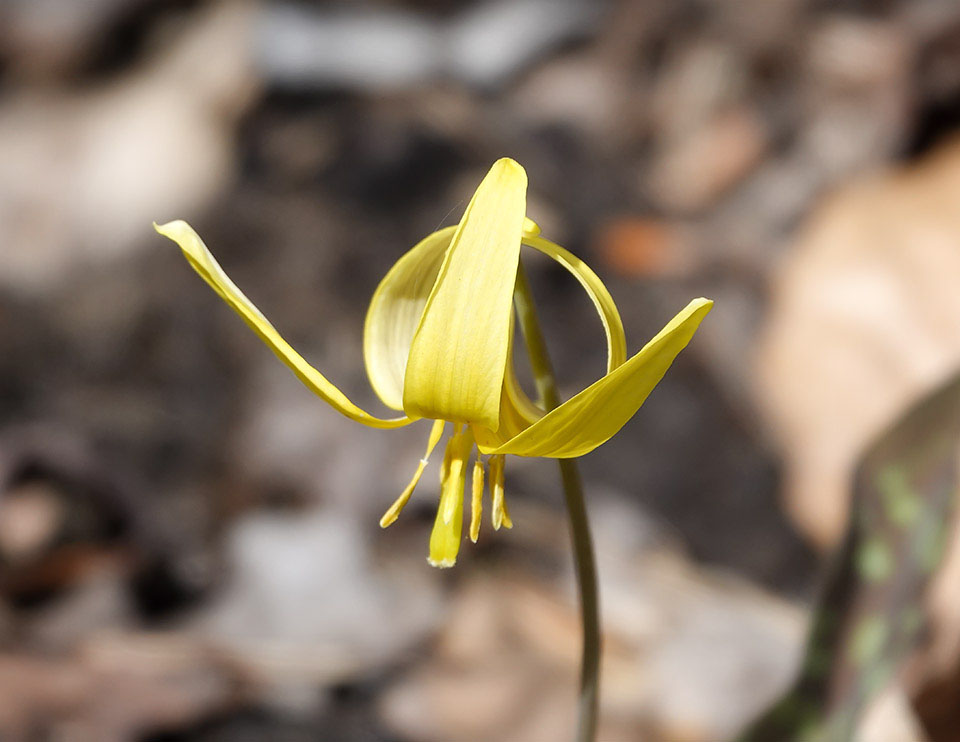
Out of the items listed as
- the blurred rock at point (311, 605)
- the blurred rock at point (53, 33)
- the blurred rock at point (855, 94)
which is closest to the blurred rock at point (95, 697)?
the blurred rock at point (311, 605)

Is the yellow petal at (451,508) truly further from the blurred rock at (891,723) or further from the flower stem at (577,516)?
the blurred rock at (891,723)

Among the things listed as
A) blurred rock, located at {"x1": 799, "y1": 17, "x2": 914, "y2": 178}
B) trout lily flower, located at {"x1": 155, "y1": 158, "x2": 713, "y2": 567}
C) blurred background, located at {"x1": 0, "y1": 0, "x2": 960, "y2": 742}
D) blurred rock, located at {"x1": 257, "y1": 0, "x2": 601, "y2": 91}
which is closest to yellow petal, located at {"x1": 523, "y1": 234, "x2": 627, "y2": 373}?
trout lily flower, located at {"x1": 155, "y1": 158, "x2": 713, "y2": 567}

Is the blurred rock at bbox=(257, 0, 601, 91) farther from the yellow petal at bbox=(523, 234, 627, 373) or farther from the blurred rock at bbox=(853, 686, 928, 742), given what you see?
the yellow petal at bbox=(523, 234, 627, 373)

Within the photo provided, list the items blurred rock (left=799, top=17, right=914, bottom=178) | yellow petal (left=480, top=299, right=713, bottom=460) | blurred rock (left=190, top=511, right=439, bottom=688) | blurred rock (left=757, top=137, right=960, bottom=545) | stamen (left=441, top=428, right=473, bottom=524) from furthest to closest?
blurred rock (left=799, top=17, right=914, bottom=178), blurred rock (left=757, top=137, right=960, bottom=545), blurred rock (left=190, top=511, right=439, bottom=688), stamen (left=441, top=428, right=473, bottom=524), yellow petal (left=480, top=299, right=713, bottom=460)

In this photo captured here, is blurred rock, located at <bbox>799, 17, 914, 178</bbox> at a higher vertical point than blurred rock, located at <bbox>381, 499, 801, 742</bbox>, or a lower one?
higher

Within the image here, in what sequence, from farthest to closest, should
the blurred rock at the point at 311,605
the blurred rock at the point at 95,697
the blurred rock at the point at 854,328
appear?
the blurred rock at the point at 854,328 → the blurred rock at the point at 311,605 → the blurred rock at the point at 95,697

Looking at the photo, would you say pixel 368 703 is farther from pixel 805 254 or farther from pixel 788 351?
pixel 805 254
